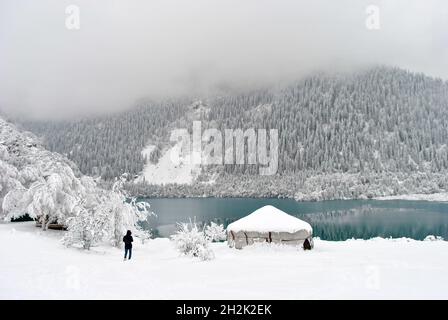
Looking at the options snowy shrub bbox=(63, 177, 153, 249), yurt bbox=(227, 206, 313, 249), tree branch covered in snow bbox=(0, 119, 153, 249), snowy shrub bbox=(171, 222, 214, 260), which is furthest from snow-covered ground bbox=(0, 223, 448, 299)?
yurt bbox=(227, 206, 313, 249)

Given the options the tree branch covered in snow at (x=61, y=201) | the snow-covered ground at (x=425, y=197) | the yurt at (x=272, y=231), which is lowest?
the snow-covered ground at (x=425, y=197)

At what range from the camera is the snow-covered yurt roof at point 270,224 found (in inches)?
966

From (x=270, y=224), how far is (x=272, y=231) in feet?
1.63

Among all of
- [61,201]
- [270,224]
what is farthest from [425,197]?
[61,201]

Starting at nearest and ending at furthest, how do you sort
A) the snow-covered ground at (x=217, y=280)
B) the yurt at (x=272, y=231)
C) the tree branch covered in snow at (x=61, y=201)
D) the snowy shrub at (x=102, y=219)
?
the snow-covered ground at (x=217, y=280), the snowy shrub at (x=102, y=219), the tree branch covered in snow at (x=61, y=201), the yurt at (x=272, y=231)

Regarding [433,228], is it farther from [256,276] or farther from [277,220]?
[256,276]

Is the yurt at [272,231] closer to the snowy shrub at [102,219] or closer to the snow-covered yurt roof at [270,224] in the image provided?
the snow-covered yurt roof at [270,224]

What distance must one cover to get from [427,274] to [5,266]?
47.0 ft

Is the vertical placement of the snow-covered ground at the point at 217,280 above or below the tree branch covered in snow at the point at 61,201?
below

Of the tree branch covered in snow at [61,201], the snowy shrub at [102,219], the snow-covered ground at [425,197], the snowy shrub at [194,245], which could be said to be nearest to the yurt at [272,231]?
the snowy shrub at [194,245]

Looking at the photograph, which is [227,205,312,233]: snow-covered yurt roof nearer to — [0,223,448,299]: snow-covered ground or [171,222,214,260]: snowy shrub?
[171,222,214,260]: snowy shrub

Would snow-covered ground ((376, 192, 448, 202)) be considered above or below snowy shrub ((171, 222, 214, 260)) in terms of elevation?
below

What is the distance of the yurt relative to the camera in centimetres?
2450
